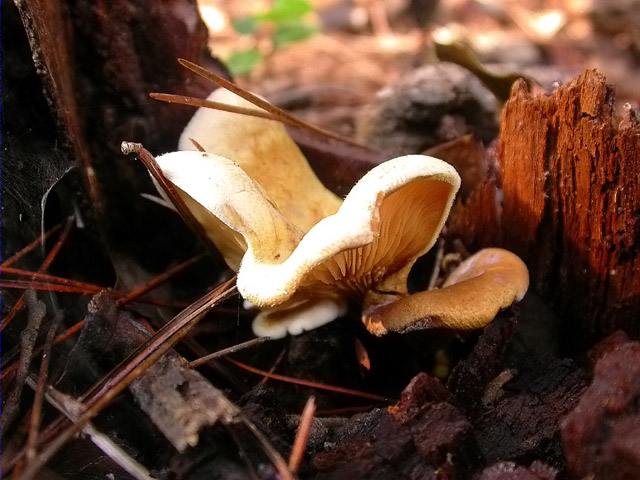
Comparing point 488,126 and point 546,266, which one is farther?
point 488,126

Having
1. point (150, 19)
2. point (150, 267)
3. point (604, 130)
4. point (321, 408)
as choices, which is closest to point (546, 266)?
point (604, 130)

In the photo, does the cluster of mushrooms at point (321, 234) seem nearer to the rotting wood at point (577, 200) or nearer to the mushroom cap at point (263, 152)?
the mushroom cap at point (263, 152)

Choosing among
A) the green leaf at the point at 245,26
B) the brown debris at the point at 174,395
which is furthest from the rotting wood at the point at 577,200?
the green leaf at the point at 245,26

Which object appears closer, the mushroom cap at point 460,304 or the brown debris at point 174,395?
the brown debris at point 174,395

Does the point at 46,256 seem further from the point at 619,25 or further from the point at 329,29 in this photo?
the point at 619,25

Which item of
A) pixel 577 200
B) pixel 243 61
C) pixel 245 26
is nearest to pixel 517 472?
pixel 577 200

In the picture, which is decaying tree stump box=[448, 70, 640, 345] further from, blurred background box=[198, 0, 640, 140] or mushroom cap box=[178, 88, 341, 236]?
blurred background box=[198, 0, 640, 140]
